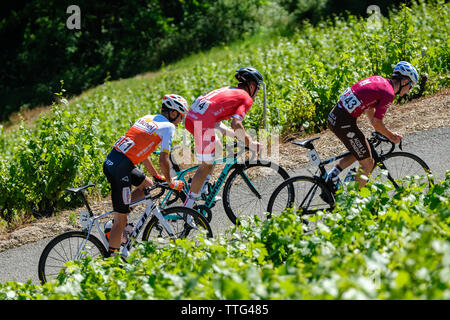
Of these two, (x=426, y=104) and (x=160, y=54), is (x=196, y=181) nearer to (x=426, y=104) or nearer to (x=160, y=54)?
(x=426, y=104)

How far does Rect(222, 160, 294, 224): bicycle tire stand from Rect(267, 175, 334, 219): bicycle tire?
0.38 ft

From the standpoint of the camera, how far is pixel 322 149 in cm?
985

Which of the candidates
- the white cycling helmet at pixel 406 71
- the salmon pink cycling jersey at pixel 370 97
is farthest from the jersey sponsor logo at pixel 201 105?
the white cycling helmet at pixel 406 71

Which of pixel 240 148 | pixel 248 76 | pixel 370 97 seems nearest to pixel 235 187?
pixel 240 148

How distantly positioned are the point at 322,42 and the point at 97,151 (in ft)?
26.0

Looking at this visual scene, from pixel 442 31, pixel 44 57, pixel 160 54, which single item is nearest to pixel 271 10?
pixel 160 54

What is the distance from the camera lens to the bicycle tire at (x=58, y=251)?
5988 mm

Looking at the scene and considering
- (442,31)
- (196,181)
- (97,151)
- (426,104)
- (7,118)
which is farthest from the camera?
(7,118)

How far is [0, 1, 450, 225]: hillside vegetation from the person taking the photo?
9047 millimetres

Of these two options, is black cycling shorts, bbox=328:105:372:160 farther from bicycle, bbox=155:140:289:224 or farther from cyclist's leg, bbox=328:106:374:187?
bicycle, bbox=155:140:289:224

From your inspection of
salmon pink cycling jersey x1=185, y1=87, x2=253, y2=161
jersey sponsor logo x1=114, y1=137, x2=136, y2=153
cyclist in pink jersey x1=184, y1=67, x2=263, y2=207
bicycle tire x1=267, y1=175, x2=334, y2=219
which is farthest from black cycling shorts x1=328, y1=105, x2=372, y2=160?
jersey sponsor logo x1=114, y1=137, x2=136, y2=153

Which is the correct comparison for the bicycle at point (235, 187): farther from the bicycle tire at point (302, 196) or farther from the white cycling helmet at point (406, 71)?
the white cycling helmet at point (406, 71)

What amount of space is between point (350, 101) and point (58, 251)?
160 inches

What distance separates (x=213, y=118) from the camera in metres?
6.78
